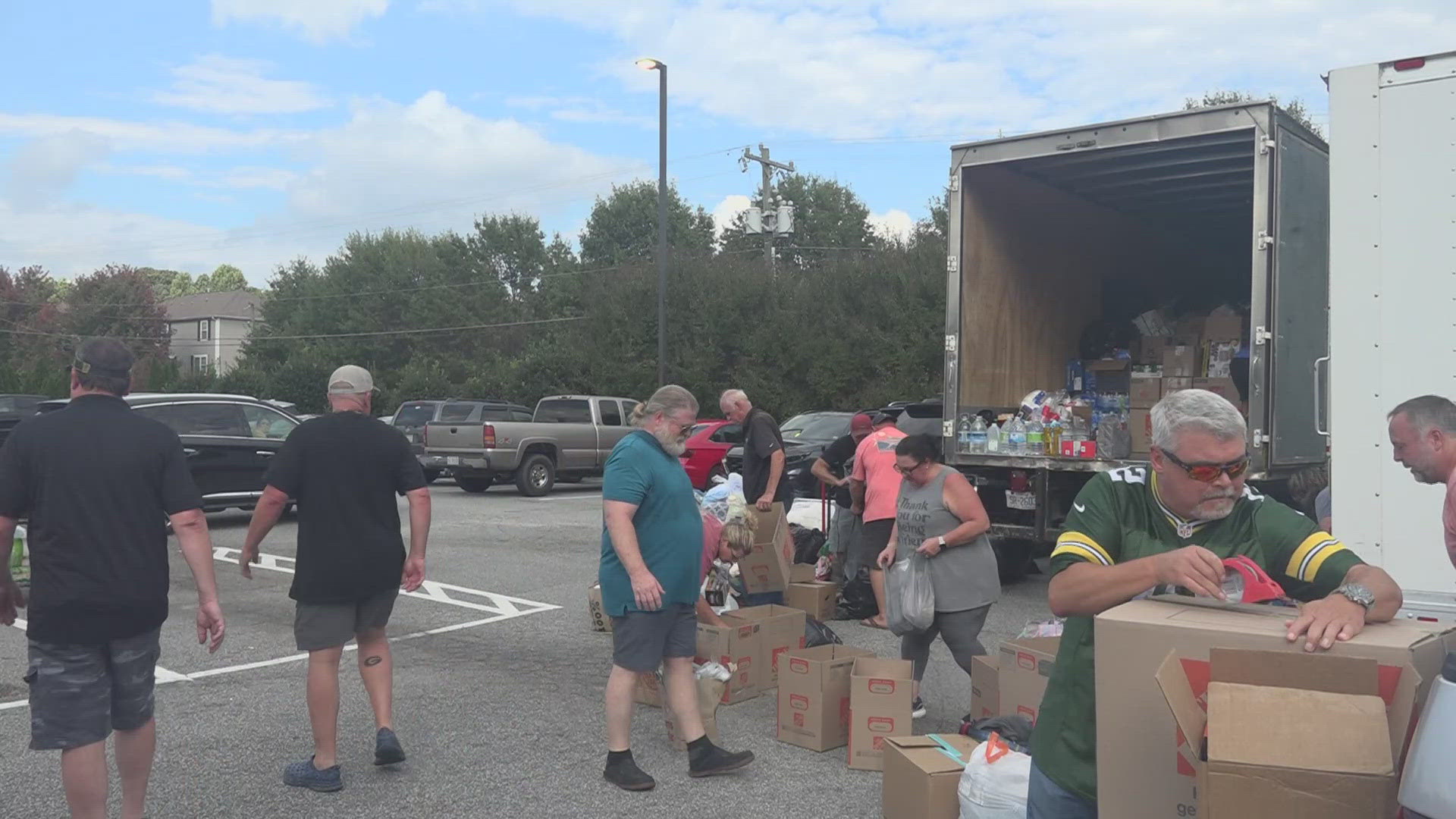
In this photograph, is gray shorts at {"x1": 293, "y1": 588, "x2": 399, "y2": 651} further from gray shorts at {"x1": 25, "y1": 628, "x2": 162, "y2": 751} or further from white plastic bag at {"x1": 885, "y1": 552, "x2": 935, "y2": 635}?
white plastic bag at {"x1": 885, "y1": 552, "x2": 935, "y2": 635}

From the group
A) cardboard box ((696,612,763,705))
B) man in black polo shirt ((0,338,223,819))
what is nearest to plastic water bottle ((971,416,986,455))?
cardboard box ((696,612,763,705))

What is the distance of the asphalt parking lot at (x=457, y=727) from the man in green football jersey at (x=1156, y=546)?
7.42 ft

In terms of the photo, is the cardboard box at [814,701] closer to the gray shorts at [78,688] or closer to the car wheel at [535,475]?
the gray shorts at [78,688]

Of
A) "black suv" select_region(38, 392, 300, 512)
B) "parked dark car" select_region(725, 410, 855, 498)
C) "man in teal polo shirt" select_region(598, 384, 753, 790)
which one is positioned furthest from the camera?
"parked dark car" select_region(725, 410, 855, 498)

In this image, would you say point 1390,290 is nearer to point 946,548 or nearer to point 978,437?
point 946,548

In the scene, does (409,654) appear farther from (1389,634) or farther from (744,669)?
(1389,634)

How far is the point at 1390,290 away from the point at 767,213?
29841mm

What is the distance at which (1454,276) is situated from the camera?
4.72m

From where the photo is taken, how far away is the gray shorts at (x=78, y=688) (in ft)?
11.9

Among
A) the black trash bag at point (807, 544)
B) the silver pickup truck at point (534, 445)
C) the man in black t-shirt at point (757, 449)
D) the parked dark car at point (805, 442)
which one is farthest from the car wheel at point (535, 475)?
the man in black t-shirt at point (757, 449)

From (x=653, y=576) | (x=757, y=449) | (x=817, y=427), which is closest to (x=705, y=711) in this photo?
(x=653, y=576)

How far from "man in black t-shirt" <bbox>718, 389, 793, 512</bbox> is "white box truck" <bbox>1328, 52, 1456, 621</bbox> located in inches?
177

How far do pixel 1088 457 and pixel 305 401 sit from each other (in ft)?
132

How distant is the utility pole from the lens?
107 feet
